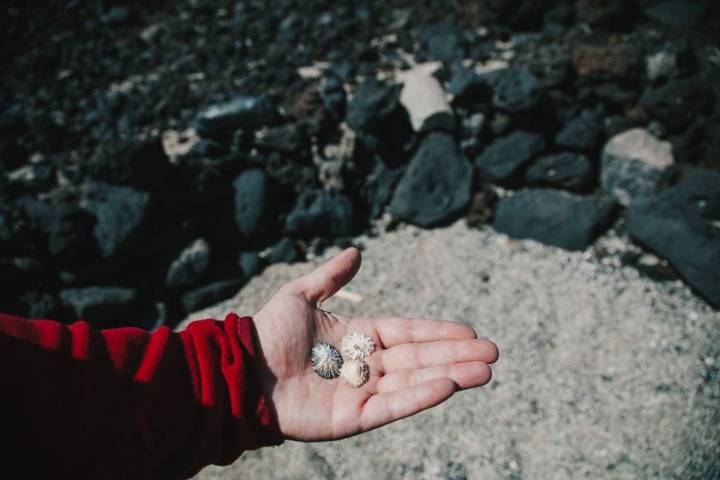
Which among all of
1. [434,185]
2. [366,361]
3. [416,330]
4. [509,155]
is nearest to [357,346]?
[366,361]

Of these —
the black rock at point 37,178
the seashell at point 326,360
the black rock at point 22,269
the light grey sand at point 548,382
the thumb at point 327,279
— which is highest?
the thumb at point 327,279

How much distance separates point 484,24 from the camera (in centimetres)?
775

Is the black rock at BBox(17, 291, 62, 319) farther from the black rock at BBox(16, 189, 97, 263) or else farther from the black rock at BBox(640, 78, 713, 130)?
the black rock at BBox(640, 78, 713, 130)

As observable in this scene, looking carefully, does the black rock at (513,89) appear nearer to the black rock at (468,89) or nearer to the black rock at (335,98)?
the black rock at (468,89)

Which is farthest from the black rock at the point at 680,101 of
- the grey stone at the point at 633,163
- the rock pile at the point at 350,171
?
the grey stone at the point at 633,163

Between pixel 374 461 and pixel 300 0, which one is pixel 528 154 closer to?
pixel 374 461

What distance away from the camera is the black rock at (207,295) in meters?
5.34

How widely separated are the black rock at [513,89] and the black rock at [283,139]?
8.37 feet

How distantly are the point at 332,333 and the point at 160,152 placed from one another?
11.3 ft

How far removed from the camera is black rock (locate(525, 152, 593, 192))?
5.86m

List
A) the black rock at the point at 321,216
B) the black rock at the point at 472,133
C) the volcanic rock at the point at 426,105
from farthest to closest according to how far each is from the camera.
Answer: the black rock at the point at 472,133 < the volcanic rock at the point at 426,105 < the black rock at the point at 321,216

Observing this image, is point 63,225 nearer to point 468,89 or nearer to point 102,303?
point 102,303

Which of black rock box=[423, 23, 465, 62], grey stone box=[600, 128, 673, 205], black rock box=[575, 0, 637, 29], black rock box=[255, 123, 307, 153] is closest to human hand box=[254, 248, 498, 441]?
black rock box=[255, 123, 307, 153]

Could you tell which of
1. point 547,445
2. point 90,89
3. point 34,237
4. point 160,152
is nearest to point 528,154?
point 547,445
